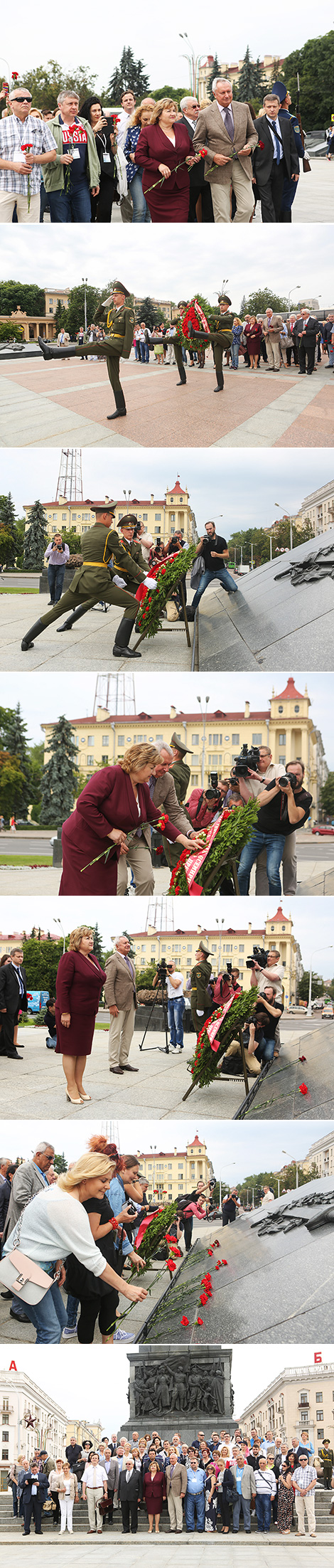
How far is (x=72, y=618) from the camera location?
11.4 m

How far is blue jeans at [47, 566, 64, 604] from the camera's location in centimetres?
1155

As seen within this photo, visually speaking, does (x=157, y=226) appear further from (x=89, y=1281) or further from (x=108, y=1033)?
(x=89, y=1281)

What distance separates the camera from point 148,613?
11.2 metres

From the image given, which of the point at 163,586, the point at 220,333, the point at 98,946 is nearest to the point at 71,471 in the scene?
the point at 163,586

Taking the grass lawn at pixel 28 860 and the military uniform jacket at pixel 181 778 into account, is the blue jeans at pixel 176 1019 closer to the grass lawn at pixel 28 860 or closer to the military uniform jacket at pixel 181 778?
the grass lawn at pixel 28 860

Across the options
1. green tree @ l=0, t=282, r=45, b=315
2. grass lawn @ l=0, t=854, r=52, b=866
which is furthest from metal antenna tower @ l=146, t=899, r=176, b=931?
green tree @ l=0, t=282, r=45, b=315

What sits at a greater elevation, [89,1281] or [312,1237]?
[89,1281]

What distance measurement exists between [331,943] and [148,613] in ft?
12.0

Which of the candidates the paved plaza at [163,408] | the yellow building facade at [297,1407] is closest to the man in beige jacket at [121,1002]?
the yellow building facade at [297,1407]

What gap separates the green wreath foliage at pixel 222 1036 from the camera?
10.9m

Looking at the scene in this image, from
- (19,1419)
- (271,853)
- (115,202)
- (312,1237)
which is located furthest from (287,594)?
(19,1419)

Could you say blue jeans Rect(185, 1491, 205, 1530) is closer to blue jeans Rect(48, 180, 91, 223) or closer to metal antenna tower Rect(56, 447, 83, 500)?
metal antenna tower Rect(56, 447, 83, 500)

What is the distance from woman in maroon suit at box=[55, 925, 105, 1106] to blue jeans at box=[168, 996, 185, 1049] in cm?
81

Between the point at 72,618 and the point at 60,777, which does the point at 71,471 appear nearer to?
the point at 72,618
